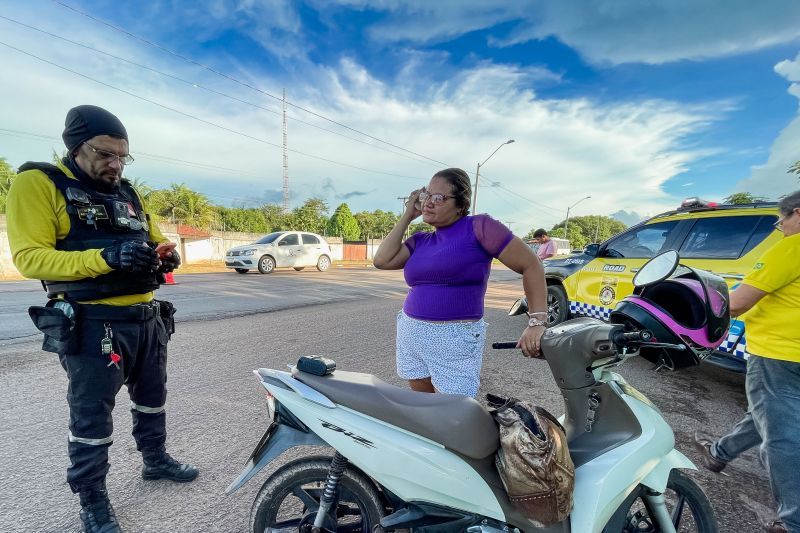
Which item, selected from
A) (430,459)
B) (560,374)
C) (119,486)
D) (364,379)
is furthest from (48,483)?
(560,374)

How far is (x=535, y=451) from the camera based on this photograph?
4.52ft

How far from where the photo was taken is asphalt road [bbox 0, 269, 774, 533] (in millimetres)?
2051

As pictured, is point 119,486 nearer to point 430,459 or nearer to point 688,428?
point 430,459

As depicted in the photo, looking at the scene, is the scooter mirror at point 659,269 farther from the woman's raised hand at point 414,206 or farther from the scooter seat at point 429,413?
the woman's raised hand at point 414,206

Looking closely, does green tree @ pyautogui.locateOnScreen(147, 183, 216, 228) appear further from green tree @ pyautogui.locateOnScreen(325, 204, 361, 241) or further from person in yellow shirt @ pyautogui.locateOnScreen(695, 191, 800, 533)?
person in yellow shirt @ pyautogui.locateOnScreen(695, 191, 800, 533)

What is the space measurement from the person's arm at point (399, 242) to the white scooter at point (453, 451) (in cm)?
80

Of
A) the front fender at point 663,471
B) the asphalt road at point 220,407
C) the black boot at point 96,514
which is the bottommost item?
the asphalt road at point 220,407

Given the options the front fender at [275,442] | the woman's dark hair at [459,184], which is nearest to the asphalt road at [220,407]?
the front fender at [275,442]

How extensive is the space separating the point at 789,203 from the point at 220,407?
13.4 ft

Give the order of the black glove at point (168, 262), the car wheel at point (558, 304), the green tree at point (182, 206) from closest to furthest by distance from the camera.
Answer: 1. the black glove at point (168, 262)
2. the car wheel at point (558, 304)
3. the green tree at point (182, 206)

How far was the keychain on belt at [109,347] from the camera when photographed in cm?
183

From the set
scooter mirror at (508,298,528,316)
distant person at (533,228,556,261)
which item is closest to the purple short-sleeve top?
scooter mirror at (508,298,528,316)

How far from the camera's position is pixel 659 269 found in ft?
4.81

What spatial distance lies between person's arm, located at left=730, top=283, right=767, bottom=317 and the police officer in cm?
296
